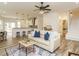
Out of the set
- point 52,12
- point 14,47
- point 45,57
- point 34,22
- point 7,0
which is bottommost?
point 45,57

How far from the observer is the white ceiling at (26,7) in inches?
91.0

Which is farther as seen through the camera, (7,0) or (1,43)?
(1,43)

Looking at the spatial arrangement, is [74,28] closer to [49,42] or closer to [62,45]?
[62,45]

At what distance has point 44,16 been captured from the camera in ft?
8.29

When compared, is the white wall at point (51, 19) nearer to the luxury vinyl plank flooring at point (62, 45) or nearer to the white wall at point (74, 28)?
the white wall at point (74, 28)

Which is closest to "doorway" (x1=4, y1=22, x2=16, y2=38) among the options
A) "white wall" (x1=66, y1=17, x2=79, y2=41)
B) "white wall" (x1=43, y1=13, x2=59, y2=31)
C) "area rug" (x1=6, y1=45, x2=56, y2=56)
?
"area rug" (x1=6, y1=45, x2=56, y2=56)

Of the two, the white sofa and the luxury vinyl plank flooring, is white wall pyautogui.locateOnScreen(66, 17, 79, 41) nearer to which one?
the luxury vinyl plank flooring

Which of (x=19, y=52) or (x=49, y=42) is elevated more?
(x=49, y=42)

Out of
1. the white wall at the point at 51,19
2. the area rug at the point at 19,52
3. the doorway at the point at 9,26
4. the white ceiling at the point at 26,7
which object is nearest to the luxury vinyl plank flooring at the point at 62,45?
the area rug at the point at 19,52

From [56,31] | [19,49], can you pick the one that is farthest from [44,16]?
[19,49]

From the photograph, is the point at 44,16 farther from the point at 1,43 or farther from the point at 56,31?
the point at 1,43

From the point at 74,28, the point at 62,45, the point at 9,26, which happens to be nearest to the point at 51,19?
the point at 74,28

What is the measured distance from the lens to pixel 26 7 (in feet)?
7.97

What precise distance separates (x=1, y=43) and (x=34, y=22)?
903mm
